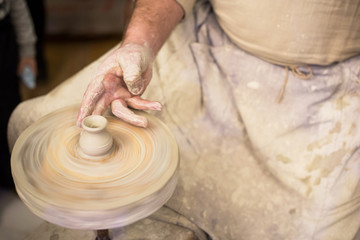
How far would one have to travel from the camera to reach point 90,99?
3.40 ft

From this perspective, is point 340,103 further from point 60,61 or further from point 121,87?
point 60,61

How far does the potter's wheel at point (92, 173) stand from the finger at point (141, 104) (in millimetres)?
35

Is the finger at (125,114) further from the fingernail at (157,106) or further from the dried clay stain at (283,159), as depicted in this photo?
the dried clay stain at (283,159)

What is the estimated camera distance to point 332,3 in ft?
3.94

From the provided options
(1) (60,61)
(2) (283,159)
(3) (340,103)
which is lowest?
(1) (60,61)

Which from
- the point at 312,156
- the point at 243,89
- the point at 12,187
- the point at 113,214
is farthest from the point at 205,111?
the point at 12,187

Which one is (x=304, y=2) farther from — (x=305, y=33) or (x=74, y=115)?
(x=74, y=115)

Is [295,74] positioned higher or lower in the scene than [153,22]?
lower

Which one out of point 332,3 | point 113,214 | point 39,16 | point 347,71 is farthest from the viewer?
point 39,16

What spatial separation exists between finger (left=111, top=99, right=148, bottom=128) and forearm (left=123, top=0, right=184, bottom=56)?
0.23 meters

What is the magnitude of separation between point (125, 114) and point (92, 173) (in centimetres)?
21

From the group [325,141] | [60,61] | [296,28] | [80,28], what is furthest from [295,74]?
[80,28]

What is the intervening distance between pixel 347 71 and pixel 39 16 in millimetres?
2010

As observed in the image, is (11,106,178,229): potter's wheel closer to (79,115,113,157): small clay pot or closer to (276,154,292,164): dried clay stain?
(79,115,113,157): small clay pot
